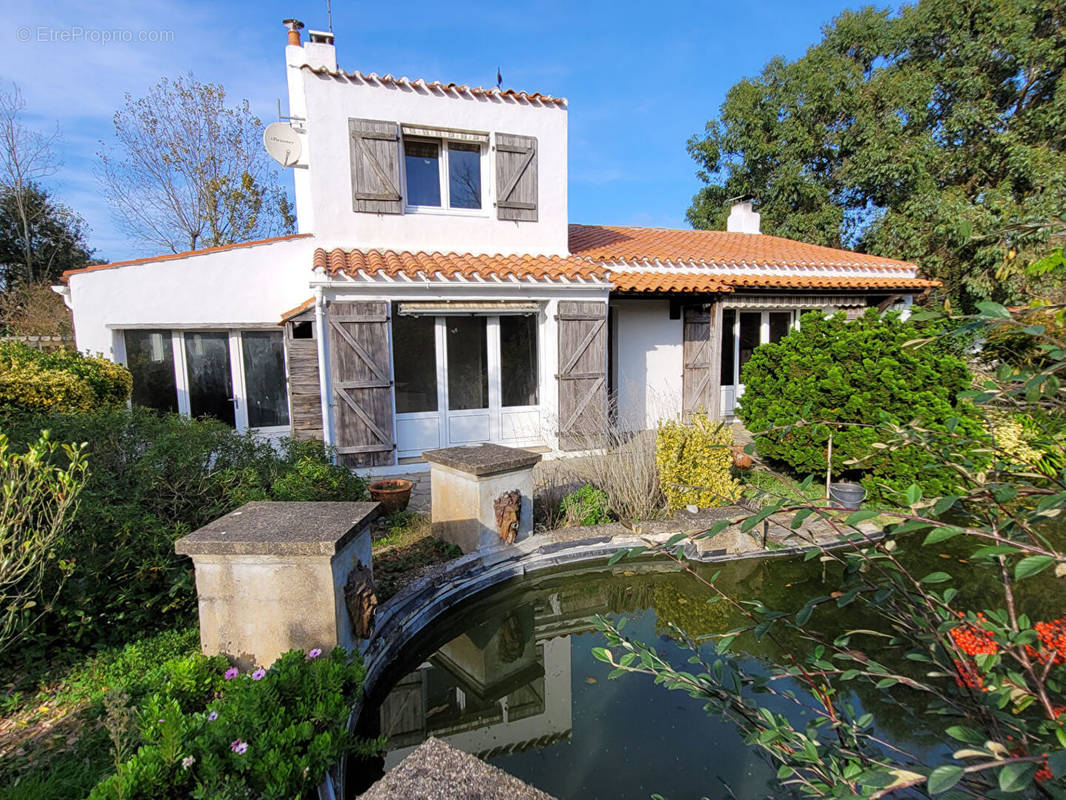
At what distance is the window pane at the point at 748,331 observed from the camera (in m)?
11.5

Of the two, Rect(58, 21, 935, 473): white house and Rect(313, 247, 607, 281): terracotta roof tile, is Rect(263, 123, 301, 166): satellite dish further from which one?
Rect(313, 247, 607, 281): terracotta roof tile

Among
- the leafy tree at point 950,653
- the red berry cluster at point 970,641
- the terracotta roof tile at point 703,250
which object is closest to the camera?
the leafy tree at point 950,653

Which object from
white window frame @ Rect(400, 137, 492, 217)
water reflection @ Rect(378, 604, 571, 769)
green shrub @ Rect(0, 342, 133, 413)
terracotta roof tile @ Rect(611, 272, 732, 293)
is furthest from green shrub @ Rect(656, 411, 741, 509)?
green shrub @ Rect(0, 342, 133, 413)

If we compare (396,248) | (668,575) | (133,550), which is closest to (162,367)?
(396,248)

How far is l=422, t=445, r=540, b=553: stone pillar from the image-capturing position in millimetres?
4871

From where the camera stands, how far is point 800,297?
1113 centimetres

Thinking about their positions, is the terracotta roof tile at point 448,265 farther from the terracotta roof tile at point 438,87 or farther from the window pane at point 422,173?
the terracotta roof tile at point 438,87

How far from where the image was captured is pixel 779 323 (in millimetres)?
11797

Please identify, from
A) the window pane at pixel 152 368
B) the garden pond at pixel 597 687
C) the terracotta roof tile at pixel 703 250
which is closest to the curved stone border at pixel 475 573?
the garden pond at pixel 597 687

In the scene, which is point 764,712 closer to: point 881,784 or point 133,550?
point 881,784

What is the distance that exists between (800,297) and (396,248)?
27.1 feet

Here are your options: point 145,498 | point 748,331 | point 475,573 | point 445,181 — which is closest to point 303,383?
point 145,498

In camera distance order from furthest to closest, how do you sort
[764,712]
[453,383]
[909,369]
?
[453,383] → [909,369] → [764,712]

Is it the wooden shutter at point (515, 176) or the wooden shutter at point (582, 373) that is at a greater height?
the wooden shutter at point (515, 176)
